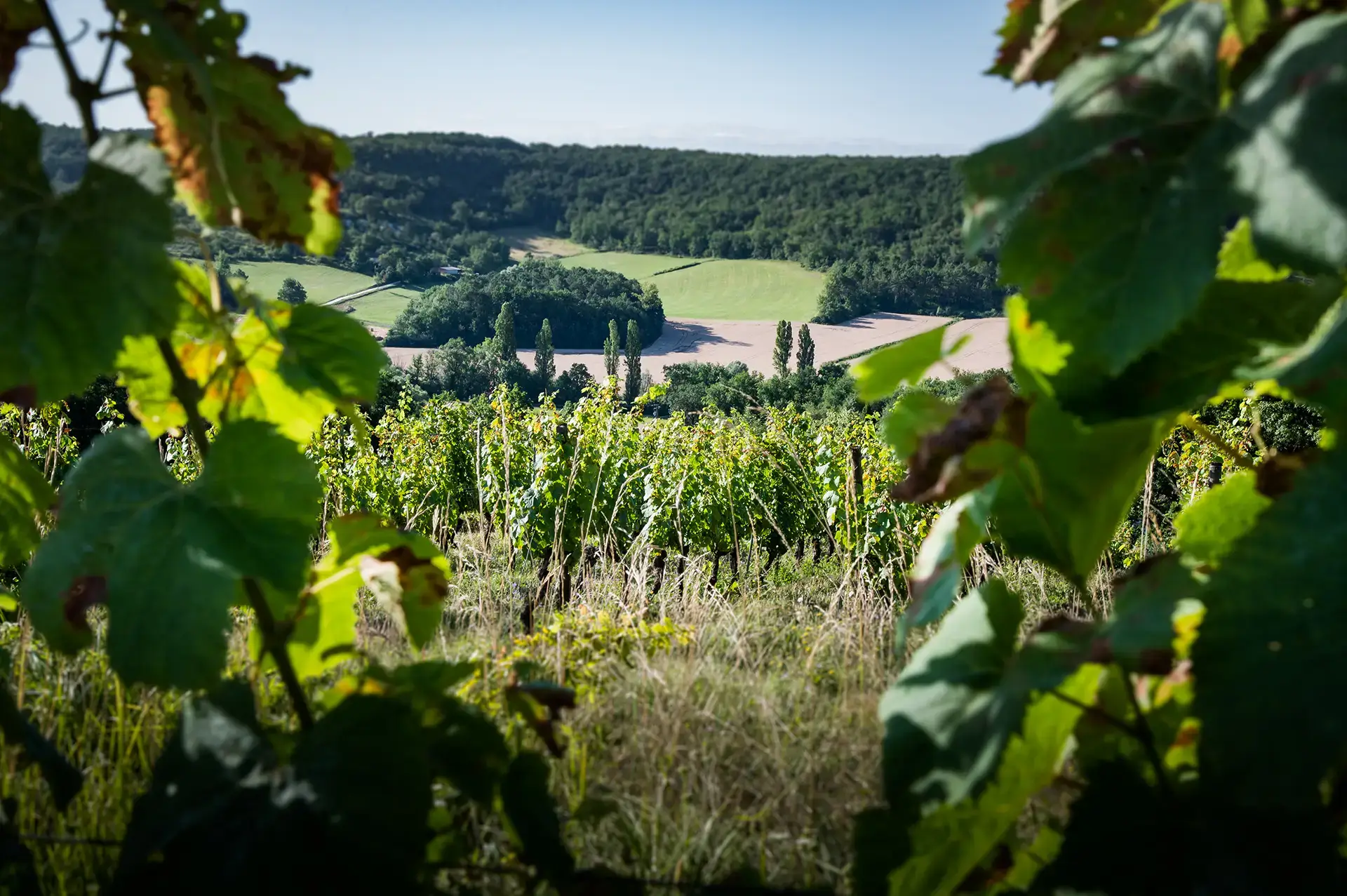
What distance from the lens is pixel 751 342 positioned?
233 feet

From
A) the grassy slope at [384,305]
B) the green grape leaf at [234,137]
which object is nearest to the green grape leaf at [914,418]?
the green grape leaf at [234,137]

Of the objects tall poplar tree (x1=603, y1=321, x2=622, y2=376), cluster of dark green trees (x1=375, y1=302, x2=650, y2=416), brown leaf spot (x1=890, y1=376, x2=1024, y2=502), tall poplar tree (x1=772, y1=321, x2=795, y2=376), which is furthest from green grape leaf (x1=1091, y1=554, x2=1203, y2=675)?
tall poplar tree (x1=772, y1=321, x2=795, y2=376)

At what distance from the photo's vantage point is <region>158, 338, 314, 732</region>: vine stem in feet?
2.81

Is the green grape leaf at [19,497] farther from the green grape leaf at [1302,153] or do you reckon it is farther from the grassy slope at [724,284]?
the grassy slope at [724,284]

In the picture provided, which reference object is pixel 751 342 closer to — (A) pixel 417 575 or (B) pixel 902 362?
(A) pixel 417 575

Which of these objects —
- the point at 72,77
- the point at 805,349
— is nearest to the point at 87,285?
the point at 72,77

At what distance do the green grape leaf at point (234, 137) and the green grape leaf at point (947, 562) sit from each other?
2.10 ft

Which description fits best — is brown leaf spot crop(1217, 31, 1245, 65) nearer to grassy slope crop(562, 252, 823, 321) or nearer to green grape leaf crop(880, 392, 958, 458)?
green grape leaf crop(880, 392, 958, 458)

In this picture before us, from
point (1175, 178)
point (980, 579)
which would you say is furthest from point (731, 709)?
point (980, 579)

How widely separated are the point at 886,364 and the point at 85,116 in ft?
2.29

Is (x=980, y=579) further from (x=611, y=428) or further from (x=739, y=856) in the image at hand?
(x=611, y=428)

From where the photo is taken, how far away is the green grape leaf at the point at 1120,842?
0.65m

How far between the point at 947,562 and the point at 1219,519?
0.81 feet

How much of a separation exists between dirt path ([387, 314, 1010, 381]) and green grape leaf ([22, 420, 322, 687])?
6134cm
